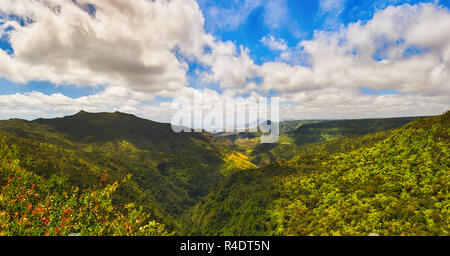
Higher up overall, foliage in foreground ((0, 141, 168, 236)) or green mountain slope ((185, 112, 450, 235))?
foliage in foreground ((0, 141, 168, 236))

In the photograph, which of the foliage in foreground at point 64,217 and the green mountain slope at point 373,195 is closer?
the foliage in foreground at point 64,217

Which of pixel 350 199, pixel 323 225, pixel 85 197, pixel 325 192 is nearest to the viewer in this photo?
pixel 85 197

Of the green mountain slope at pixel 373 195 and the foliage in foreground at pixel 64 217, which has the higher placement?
the foliage in foreground at pixel 64 217

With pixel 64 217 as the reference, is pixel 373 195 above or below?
below

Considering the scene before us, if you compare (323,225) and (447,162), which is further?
(323,225)

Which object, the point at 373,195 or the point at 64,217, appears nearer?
the point at 64,217

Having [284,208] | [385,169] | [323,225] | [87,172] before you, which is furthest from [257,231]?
[87,172]

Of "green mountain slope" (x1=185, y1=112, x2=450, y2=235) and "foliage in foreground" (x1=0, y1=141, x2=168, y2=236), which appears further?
"green mountain slope" (x1=185, y1=112, x2=450, y2=235)
